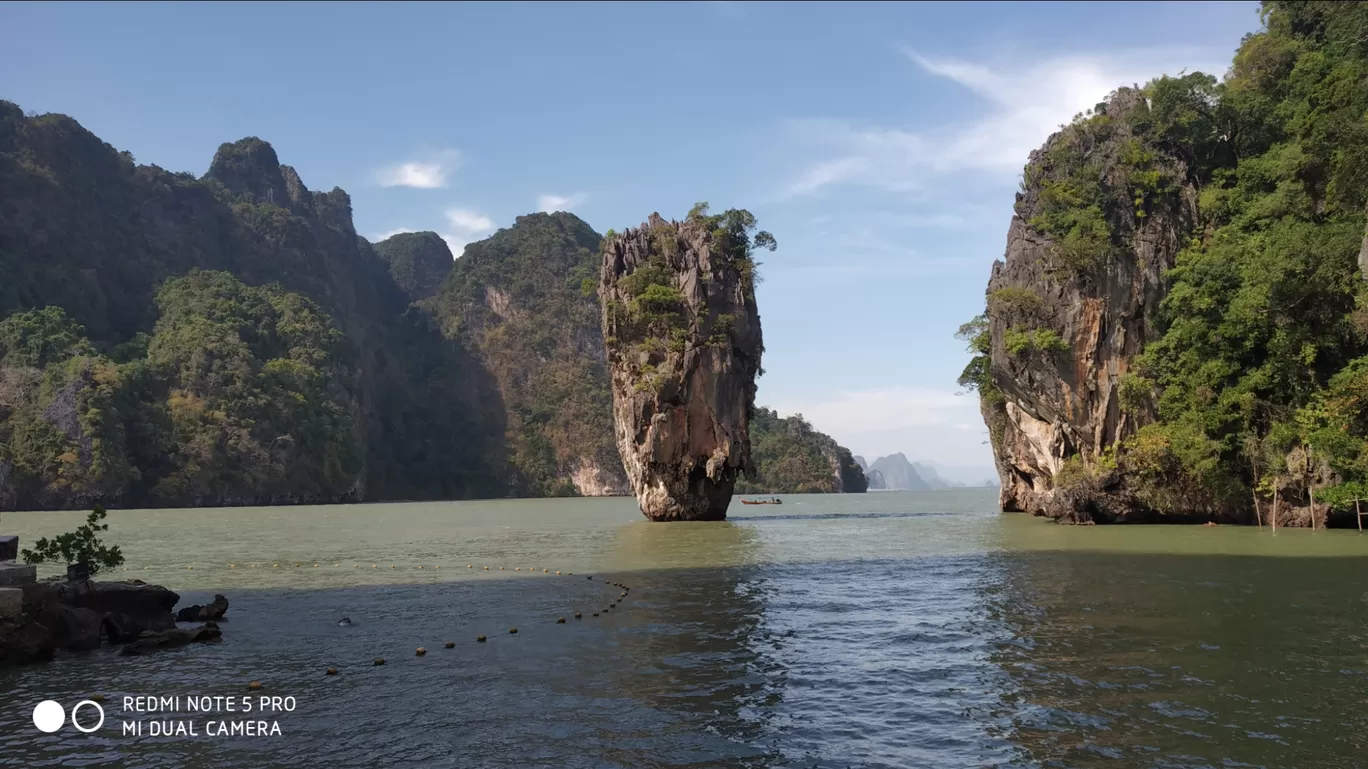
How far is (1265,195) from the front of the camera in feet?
125

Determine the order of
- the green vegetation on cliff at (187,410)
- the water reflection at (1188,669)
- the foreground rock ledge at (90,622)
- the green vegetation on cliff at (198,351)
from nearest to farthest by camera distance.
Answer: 1. the water reflection at (1188,669)
2. the foreground rock ledge at (90,622)
3. the green vegetation on cliff at (187,410)
4. the green vegetation on cliff at (198,351)

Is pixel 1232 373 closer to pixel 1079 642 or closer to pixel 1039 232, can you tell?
pixel 1039 232

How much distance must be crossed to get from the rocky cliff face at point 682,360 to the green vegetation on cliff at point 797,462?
267 feet

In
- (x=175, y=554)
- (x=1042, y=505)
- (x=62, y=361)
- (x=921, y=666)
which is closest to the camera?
(x=921, y=666)

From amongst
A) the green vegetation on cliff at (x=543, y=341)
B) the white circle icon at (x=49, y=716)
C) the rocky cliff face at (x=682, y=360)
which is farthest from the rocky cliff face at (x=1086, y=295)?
the green vegetation on cliff at (x=543, y=341)

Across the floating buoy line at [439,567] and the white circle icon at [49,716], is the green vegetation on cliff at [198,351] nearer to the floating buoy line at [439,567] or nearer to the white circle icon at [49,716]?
→ the floating buoy line at [439,567]

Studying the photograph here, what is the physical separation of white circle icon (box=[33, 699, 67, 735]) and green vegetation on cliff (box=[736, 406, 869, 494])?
395ft

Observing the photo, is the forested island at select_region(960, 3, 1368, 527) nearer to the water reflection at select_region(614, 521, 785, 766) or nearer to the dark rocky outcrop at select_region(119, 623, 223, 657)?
the water reflection at select_region(614, 521, 785, 766)

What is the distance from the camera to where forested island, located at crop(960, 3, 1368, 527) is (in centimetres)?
3219

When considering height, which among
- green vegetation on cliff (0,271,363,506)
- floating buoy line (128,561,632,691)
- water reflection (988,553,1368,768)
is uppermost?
green vegetation on cliff (0,271,363,506)

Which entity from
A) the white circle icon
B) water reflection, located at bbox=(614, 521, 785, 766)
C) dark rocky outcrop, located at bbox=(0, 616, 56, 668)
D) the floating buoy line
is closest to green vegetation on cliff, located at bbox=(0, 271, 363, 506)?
the floating buoy line

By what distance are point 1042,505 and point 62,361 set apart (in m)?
90.5

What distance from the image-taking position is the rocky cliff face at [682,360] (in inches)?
1870

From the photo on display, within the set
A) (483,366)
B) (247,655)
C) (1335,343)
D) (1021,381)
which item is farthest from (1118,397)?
(483,366)
